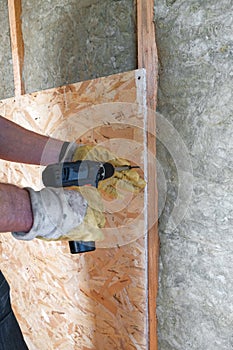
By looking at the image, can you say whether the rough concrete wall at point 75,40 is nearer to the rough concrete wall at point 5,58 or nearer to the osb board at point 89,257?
the osb board at point 89,257

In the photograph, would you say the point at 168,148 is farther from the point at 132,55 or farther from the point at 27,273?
the point at 27,273

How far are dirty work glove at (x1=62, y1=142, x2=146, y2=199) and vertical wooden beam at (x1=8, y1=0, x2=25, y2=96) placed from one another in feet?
2.63

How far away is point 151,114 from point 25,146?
1.48ft

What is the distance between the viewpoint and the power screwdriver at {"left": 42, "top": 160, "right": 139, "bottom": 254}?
3.06 feet

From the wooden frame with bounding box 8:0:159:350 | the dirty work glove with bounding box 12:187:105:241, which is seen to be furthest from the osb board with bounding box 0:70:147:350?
the dirty work glove with bounding box 12:187:105:241

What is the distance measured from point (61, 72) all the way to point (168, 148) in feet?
2.31

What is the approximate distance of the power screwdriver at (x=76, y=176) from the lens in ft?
3.06

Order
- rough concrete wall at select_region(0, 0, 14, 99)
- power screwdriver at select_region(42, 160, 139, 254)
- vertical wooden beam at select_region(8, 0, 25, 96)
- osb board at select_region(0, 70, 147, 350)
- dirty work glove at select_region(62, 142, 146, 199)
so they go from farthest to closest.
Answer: rough concrete wall at select_region(0, 0, 14, 99)
vertical wooden beam at select_region(8, 0, 25, 96)
osb board at select_region(0, 70, 147, 350)
dirty work glove at select_region(62, 142, 146, 199)
power screwdriver at select_region(42, 160, 139, 254)

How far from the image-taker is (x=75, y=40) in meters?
1.50

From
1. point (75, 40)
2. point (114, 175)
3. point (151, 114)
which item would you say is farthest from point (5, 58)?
point (114, 175)

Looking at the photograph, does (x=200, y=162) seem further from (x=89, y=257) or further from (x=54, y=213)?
(x=89, y=257)

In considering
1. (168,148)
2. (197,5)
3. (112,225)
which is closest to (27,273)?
(112,225)

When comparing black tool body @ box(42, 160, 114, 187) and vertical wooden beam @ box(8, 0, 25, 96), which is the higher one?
vertical wooden beam @ box(8, 0, 25, 96)

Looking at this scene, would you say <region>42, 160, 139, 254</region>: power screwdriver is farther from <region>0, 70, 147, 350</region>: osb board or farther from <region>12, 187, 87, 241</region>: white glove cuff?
<region>0, 70, 147, 350</region>: osb board
